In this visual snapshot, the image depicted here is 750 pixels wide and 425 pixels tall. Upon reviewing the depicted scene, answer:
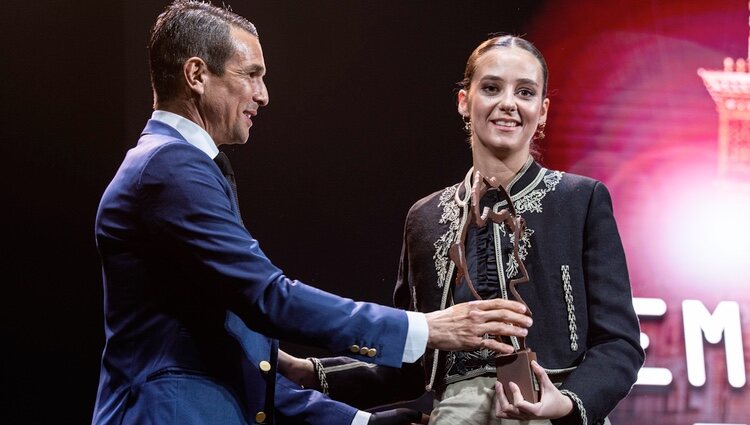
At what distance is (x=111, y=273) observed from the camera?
1.54m

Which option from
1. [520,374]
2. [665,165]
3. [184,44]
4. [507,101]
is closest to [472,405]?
[520,374]

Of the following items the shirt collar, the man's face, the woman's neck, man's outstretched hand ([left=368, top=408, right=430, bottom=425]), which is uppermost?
the man's face

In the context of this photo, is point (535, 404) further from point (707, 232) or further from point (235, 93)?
point (707, 232)

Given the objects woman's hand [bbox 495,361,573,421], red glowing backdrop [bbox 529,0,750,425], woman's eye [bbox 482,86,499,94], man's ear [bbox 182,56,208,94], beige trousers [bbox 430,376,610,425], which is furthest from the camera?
red glowing backdrop [bbox 529,0,750,425]

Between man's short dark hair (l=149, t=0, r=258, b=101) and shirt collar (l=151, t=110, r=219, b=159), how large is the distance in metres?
0.06

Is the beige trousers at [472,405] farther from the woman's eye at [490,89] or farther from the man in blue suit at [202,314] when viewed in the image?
the woman's eye at [490,89]

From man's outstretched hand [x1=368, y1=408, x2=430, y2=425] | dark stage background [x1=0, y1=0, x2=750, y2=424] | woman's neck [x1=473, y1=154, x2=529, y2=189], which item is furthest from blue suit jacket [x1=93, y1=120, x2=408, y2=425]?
dark stage background [x1=0, y1=0, x2=750, y2=424]

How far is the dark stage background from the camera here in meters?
2.67

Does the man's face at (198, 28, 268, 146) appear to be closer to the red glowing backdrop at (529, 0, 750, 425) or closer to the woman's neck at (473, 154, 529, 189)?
the woman's neck at (473, 154, 529, 189)

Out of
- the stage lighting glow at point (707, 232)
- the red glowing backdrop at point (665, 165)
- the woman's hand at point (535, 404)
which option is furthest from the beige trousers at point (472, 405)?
the stage lighting glow at point (707, 232)

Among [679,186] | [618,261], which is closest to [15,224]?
[618,261]

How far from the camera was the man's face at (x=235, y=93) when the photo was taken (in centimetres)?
171

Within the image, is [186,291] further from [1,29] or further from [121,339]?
[1,29]

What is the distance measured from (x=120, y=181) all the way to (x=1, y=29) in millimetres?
1439
